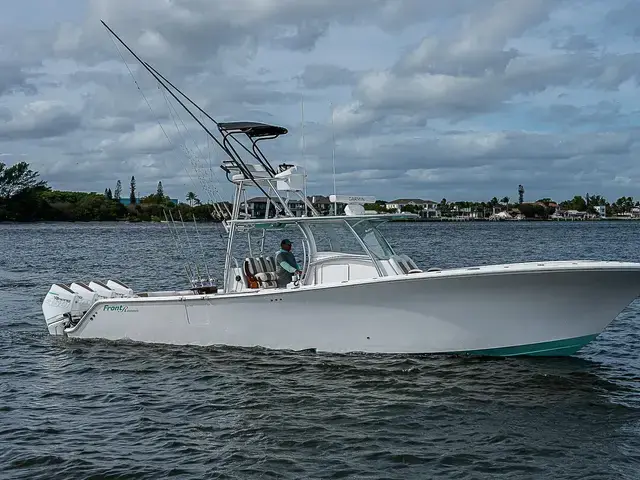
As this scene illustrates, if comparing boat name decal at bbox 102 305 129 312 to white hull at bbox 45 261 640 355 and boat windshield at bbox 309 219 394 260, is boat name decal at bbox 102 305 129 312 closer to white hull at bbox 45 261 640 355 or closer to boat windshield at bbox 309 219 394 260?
white hull at bbox 45 261 640 355

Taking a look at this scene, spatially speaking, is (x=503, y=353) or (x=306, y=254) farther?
(x=306, y=254)

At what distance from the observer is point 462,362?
1338cm

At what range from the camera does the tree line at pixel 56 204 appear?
532ft

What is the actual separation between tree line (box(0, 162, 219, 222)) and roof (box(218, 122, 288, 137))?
→ 129769mm

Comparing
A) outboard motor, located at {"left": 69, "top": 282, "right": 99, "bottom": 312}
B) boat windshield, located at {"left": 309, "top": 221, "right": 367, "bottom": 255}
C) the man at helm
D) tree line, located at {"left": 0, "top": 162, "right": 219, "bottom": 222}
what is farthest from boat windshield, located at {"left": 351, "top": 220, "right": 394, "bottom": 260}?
tree line, located at {"left": 0, "top": 162, "right": 219, "bottom": 222}

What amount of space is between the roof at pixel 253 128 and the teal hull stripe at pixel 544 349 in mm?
5717

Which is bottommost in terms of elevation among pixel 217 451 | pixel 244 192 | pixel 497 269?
pixel 217 451

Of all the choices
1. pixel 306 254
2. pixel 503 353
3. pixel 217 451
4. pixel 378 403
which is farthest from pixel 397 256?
pixel 217 451

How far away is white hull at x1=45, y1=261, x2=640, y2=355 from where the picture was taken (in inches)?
498

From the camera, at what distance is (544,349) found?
13.4m

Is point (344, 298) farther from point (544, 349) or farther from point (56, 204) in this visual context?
point (56, 204)

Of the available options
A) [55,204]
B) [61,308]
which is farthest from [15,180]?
[61,308]

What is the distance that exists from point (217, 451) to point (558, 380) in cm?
599

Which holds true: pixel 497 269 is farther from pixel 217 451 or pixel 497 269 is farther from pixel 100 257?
pixel 100 257
